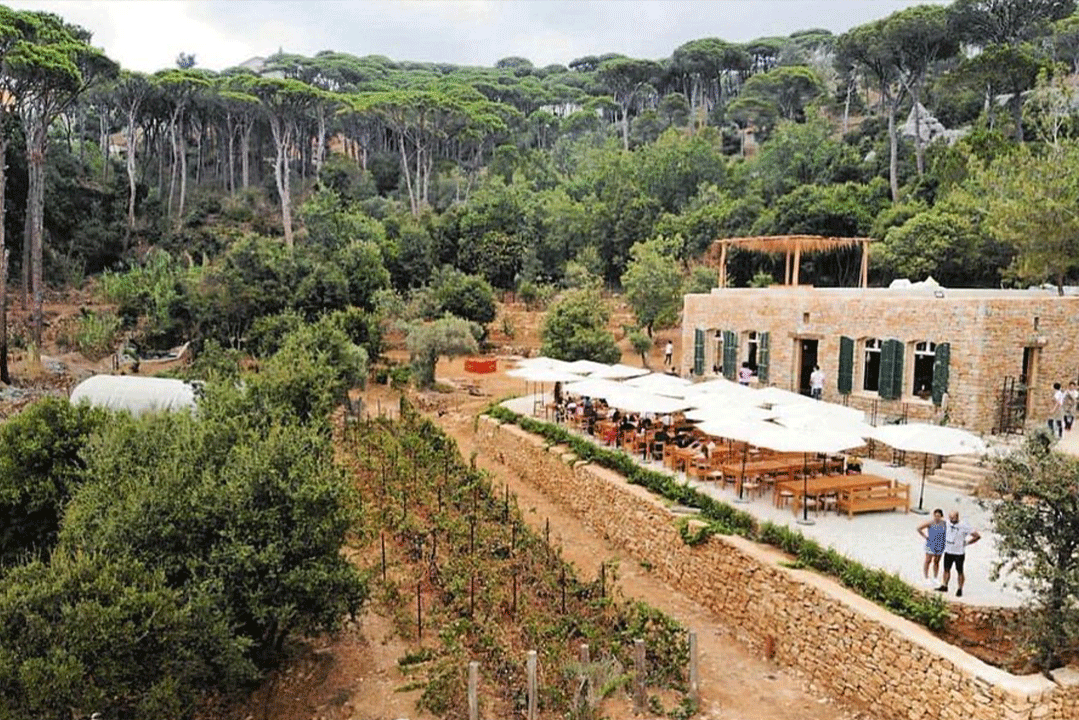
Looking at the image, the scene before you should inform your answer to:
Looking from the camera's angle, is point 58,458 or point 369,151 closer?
point 58,458

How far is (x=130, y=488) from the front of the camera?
8.62 m

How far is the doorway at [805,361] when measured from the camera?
60.5 ft

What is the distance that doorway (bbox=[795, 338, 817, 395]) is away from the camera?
60.5 feet

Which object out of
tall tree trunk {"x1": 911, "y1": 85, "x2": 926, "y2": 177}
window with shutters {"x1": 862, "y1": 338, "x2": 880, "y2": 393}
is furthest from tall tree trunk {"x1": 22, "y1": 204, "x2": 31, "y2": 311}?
tall tree trunk {"x1": 911, "y1": 85, "x2": 926, "y2": 177}

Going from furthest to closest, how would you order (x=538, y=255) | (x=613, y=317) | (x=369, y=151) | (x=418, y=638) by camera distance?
(x=369, y=151) < (x=538, y=255) < (x=613, y=317) < (x=418, y=638)

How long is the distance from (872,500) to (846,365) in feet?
19.0

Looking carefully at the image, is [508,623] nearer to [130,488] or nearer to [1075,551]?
[130,488]

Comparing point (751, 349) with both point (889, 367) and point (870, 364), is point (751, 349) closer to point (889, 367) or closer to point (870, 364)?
point (870, 364)

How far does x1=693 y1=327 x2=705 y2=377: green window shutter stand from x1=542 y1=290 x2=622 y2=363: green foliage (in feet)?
14.9

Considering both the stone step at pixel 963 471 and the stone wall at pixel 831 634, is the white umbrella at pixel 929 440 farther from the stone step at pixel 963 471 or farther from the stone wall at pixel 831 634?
the stone wall at pixel 831 634

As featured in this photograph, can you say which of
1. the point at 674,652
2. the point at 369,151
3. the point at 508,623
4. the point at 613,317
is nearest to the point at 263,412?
the point at 508,623

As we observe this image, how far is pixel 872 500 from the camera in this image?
462 inches

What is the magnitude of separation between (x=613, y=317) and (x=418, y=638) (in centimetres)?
2671

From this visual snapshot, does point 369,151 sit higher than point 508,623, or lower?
higher
